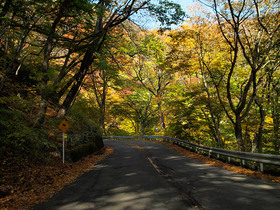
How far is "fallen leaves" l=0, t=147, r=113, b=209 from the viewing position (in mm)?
5277

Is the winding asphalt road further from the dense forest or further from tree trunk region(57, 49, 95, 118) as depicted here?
tree trunk region(57, 49, 95, 118)

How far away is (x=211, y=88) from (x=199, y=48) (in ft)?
18.9

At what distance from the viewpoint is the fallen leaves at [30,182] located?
17.3ft

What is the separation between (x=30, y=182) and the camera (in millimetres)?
6641

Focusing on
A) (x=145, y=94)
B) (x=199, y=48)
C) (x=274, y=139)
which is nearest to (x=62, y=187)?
(x=199, y=48)

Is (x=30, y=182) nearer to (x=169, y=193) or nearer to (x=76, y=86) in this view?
(x=169, y=193)

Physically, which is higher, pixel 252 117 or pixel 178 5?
pixel 178 5

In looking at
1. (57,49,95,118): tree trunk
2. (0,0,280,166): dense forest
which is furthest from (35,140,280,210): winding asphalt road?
(57,49,95,118): tree trunk

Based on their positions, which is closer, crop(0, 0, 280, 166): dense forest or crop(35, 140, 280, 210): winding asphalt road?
crop(35, 140, 280, 210): winding asphalt road

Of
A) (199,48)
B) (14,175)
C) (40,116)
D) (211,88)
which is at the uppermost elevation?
(199,48)

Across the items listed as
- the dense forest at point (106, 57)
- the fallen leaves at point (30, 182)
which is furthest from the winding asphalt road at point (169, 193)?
the dense forest at point (106, 57)

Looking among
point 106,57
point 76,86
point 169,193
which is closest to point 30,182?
point 169,193

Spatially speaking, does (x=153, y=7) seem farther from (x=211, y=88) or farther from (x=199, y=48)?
(x=211, y=88)

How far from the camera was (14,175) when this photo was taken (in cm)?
663
